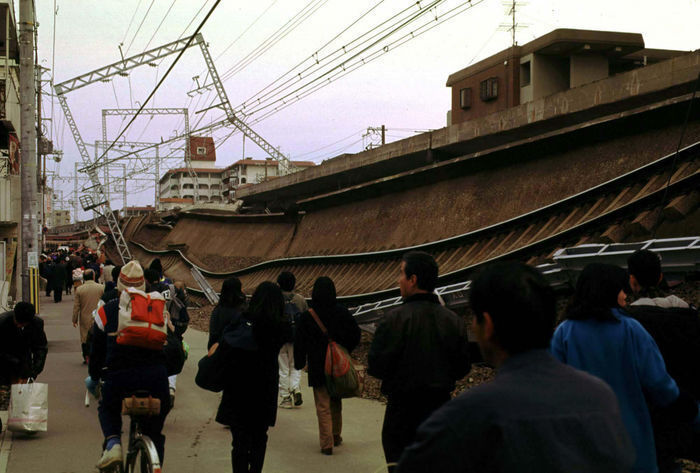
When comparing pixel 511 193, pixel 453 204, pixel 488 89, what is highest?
pixel 488 89

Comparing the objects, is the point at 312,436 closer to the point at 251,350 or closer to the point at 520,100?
the point at 251,350

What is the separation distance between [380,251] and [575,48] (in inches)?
364

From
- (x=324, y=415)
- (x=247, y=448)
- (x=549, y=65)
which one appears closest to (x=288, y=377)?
(x=324, y=415)

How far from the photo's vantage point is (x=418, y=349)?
5.03 metres

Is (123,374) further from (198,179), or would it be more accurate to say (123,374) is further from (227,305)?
(198,179)

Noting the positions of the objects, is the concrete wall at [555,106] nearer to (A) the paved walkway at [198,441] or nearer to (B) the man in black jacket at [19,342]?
(A) the paved walkway at [198,441]

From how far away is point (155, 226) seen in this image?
4725 cm

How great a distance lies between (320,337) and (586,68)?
18669 millimetres

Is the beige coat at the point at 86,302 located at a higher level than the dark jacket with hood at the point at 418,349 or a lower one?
lower

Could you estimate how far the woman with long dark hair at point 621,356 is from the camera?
369 cm

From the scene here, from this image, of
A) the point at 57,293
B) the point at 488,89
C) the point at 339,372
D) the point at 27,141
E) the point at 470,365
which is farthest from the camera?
the point at 57,293

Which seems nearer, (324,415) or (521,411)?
(521,411)

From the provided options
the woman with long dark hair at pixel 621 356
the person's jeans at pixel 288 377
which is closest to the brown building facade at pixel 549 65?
the person's jeans at pixel 288 377

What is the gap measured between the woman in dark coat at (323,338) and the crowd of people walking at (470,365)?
2cm
